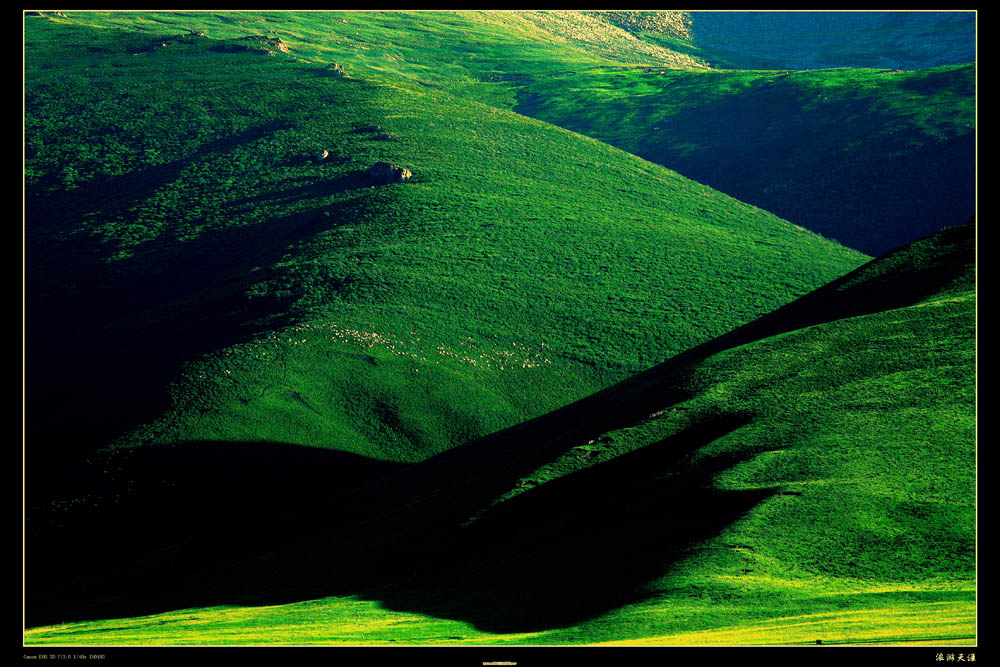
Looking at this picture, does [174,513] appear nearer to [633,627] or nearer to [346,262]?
[346,262]

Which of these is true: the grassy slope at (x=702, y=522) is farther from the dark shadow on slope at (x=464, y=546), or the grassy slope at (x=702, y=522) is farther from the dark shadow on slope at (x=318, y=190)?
the dark shadow on slope at (x=318, y=190)

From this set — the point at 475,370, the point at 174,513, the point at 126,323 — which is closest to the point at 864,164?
the point at 475,370

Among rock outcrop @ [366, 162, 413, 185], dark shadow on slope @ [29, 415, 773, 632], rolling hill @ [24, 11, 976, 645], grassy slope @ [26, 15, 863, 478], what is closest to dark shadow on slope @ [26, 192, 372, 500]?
grassy slope @ [26, 15, 863, 478]

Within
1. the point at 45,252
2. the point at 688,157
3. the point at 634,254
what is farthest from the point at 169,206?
the point at 688,157

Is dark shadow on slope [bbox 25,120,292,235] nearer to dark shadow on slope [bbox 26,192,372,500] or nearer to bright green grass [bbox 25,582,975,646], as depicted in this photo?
dark shadow on slope [bbox 26,192,372,500]

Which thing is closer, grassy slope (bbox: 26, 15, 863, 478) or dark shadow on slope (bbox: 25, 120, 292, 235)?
grassy slope (bbox: 26, 15, 863, 478)

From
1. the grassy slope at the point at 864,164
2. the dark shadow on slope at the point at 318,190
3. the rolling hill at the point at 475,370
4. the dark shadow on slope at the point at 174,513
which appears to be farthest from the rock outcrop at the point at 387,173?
the grassy slope at the point at 864,164

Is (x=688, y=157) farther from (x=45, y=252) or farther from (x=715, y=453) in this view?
(x=715, y=453)
